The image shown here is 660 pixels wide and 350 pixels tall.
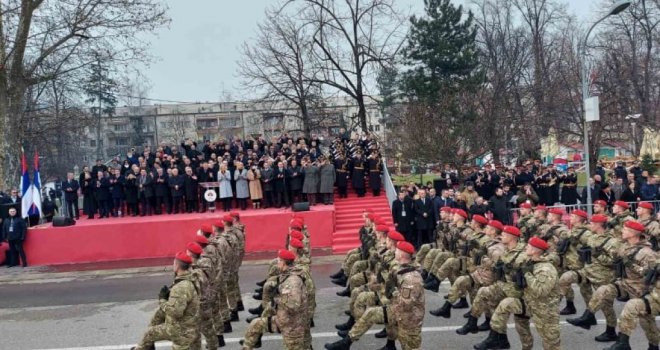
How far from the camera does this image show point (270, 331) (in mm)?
7316

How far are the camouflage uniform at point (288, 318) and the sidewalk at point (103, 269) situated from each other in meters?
8.46

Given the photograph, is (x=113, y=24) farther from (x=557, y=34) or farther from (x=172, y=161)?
(x=557, y=34)

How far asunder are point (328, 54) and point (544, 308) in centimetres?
2156

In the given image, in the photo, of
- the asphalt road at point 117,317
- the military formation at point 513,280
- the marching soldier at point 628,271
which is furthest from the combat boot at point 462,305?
the marching soldier at point 628,271

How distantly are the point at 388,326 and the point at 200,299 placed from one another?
2.58 m

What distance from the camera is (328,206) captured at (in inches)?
730

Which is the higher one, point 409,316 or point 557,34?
point 557,34

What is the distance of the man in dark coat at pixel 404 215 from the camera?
53.6ft

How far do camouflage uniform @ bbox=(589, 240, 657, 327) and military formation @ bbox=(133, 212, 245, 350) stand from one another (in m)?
5.52

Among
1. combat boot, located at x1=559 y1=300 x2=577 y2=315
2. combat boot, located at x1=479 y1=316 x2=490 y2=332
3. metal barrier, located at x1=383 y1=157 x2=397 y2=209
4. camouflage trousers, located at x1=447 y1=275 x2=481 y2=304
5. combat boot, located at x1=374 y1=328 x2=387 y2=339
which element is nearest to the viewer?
combat boot, located at x1=374 y1=328 x2=387 y2=339

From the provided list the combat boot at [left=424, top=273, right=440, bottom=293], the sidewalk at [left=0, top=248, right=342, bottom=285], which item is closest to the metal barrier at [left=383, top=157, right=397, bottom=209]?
the sidewalk at [left=0, top=248, right=342, bottom=285]

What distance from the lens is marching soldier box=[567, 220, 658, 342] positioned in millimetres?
7965

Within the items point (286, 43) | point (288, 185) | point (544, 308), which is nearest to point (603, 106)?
point (286, 43)

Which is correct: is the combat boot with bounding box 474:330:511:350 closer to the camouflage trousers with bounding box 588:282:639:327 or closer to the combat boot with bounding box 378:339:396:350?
the combat boot with bounding box 378:339:396:350
